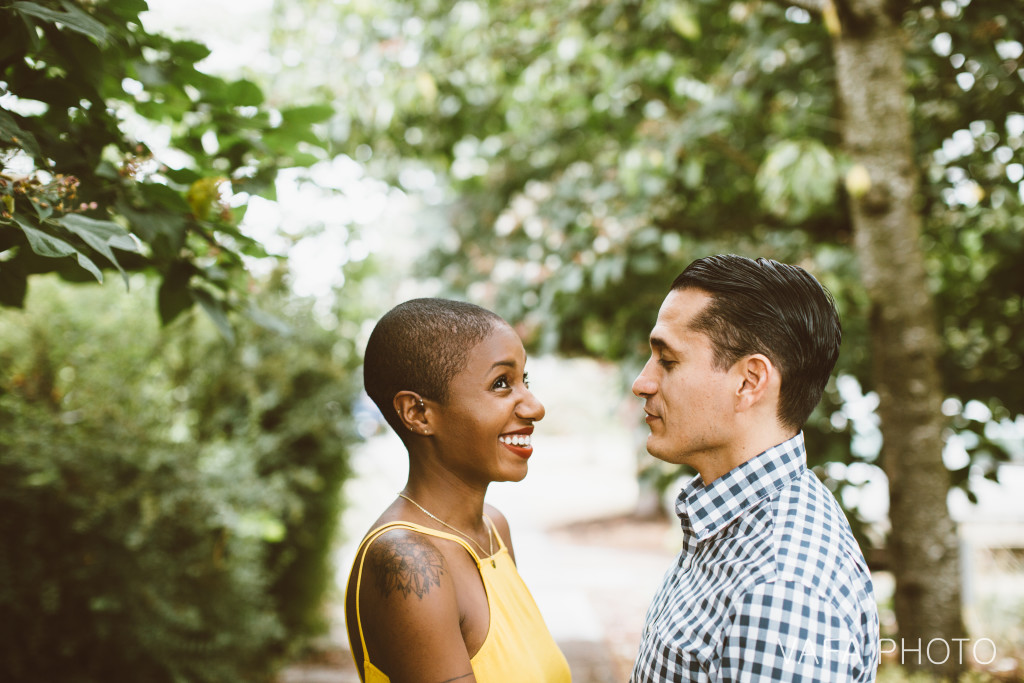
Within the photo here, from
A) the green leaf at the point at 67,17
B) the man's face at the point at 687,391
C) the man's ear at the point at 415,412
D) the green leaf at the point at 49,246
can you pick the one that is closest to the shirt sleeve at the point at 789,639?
the man's face at the point at 687,391

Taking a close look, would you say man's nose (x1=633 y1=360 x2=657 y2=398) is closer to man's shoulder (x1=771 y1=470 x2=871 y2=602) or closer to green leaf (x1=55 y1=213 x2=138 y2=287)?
man's shoulder (x1=771 y1=470 x2=871 y2=602)

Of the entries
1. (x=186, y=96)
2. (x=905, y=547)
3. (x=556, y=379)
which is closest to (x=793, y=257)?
(x=905, y=547)

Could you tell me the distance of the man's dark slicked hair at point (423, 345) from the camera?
1765 mm

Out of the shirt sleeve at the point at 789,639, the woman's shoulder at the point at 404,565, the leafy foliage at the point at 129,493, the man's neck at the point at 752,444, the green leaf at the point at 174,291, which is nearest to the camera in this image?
the shirt sleeve at the point at 789,639

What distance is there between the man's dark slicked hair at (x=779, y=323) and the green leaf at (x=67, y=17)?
1.41m

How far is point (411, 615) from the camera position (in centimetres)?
154

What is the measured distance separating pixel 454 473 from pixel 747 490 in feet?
2.28

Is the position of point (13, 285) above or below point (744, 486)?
above

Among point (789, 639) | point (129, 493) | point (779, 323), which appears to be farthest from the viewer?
point (129, 493)

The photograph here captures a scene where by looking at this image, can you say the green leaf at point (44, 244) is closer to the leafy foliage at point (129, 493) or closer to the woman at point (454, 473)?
the woman at point (454, 473)

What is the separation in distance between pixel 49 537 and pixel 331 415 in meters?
2.28

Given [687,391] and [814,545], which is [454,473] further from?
[814,545]

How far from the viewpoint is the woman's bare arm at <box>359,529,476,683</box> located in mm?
1527

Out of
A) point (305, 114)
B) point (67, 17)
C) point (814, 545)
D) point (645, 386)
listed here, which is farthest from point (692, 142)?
point (67, 17)
